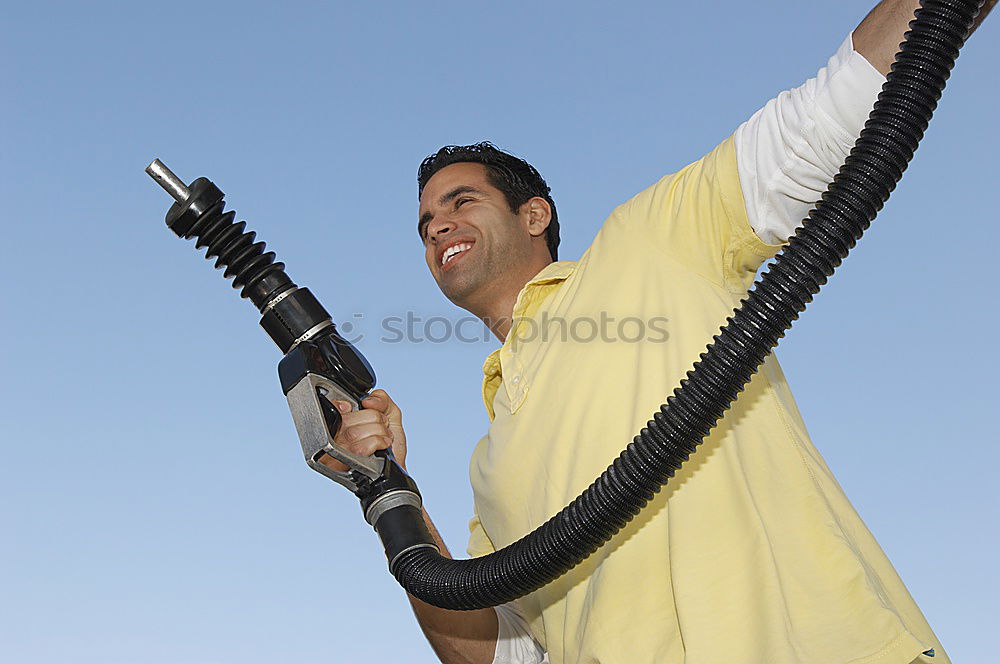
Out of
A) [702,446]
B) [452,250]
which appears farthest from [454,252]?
[702,446]

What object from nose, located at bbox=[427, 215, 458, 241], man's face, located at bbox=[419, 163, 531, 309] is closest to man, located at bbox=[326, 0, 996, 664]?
man's face, located at bbox=[419, 163, 531, 309]

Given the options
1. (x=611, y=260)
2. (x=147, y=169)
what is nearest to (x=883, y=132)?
(x=611, y=260)

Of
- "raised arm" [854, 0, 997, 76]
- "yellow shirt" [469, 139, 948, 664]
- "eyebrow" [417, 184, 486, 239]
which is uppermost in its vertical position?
"eyebrow" [417, 184, 486, 239]

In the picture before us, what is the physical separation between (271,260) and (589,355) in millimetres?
1105

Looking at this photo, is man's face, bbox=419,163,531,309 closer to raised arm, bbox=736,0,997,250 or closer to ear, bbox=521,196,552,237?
ear, bbox=521,196,552,237

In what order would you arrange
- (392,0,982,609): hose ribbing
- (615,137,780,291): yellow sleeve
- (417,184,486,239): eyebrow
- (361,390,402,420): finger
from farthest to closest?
(417,184,486,239): eyebrow
(361,390,402,420): finger
(615,137,780,291): yellow sleeve
(392,0,982,609): hose ribbing

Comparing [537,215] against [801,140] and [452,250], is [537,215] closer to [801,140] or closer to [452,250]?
[452,250]

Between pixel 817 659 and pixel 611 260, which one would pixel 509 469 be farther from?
pixel 817 659

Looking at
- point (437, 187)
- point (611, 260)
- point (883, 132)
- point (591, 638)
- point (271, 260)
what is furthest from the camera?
point (437, 187)

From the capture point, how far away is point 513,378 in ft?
10.4

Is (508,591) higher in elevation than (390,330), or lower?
lower

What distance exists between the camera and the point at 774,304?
232 cm

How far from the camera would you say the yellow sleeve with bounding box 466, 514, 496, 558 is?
3580 millimetres

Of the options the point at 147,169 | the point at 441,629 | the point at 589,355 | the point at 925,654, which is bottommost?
the point at 925,654
